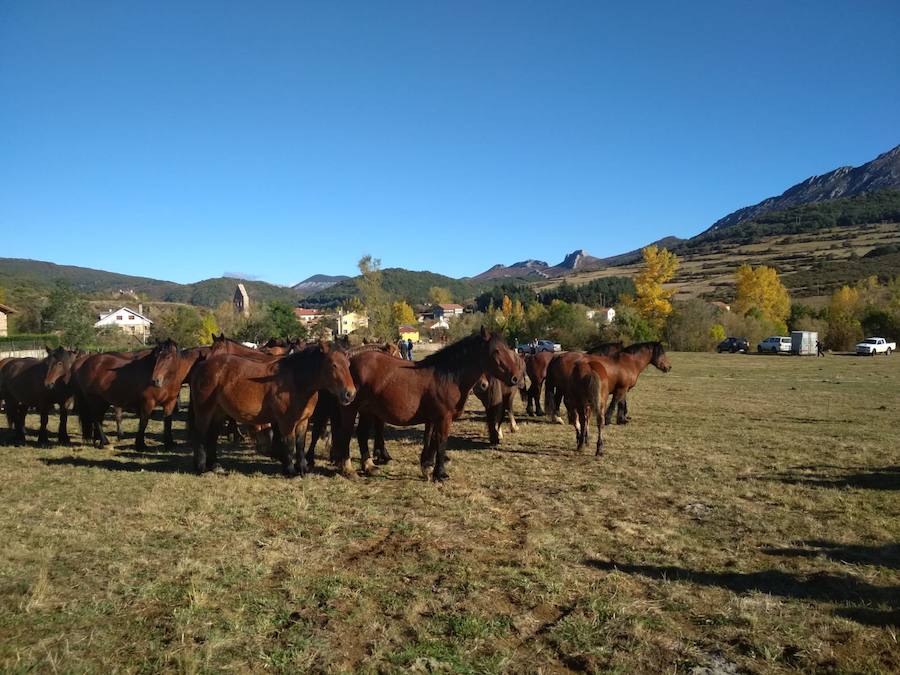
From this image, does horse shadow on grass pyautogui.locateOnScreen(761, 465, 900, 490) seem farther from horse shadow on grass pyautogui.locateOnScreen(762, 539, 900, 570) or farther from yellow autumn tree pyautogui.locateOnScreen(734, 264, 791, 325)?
yellow autumn tree pyautogui.locateOnScreen(734, 264, 791, 325)

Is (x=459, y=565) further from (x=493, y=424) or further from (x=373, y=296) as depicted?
(x=373, y=296)

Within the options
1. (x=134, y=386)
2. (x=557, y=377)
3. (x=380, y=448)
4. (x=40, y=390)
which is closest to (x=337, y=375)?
(x=380, y=448)

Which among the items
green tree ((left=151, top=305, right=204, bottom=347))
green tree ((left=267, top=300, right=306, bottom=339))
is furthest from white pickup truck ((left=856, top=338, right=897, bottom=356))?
green tree ((left=151, top=305, right=204, bottom=347))

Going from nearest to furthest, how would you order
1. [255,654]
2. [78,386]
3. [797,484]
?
1. [255,654]
2. [797,484]
3. [78,386]

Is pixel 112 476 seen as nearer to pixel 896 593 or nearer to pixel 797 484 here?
pixel 896 593

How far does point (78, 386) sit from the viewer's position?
37.4 ft

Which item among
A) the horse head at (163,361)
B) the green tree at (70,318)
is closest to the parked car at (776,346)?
the horse head at (163,361)

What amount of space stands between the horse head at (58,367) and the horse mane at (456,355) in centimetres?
790

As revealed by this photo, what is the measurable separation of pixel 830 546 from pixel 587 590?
3.21 metres

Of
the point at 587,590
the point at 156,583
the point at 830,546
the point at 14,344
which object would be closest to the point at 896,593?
the point at 830,546

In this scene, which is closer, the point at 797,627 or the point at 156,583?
the point at 797,627

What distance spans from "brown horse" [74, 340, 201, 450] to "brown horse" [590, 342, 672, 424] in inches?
357

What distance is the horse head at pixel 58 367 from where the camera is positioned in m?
11.3

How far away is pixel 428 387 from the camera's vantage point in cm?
906
